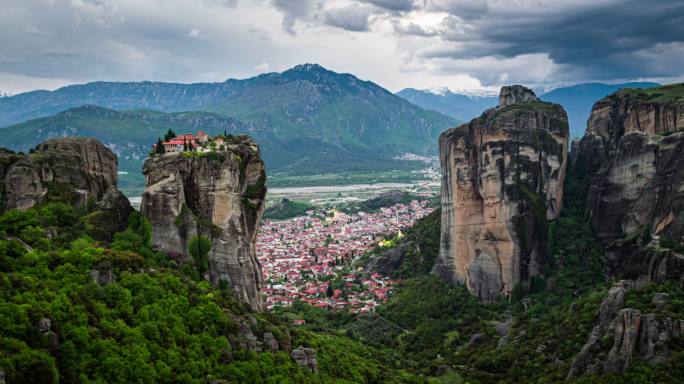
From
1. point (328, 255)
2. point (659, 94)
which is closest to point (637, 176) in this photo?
point (659, 94)

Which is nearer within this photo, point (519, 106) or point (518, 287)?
point (518, 287)

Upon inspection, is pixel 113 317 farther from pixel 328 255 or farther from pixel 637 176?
pixel 328 255

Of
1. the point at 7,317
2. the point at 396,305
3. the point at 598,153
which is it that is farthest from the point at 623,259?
the point at 7,317

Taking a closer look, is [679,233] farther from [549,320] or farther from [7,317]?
[7,317]

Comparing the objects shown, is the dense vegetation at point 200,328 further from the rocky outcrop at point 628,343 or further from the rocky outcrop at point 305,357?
the rocky outcrop at point 628,343

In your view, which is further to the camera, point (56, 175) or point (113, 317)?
→ point (56, 175)
